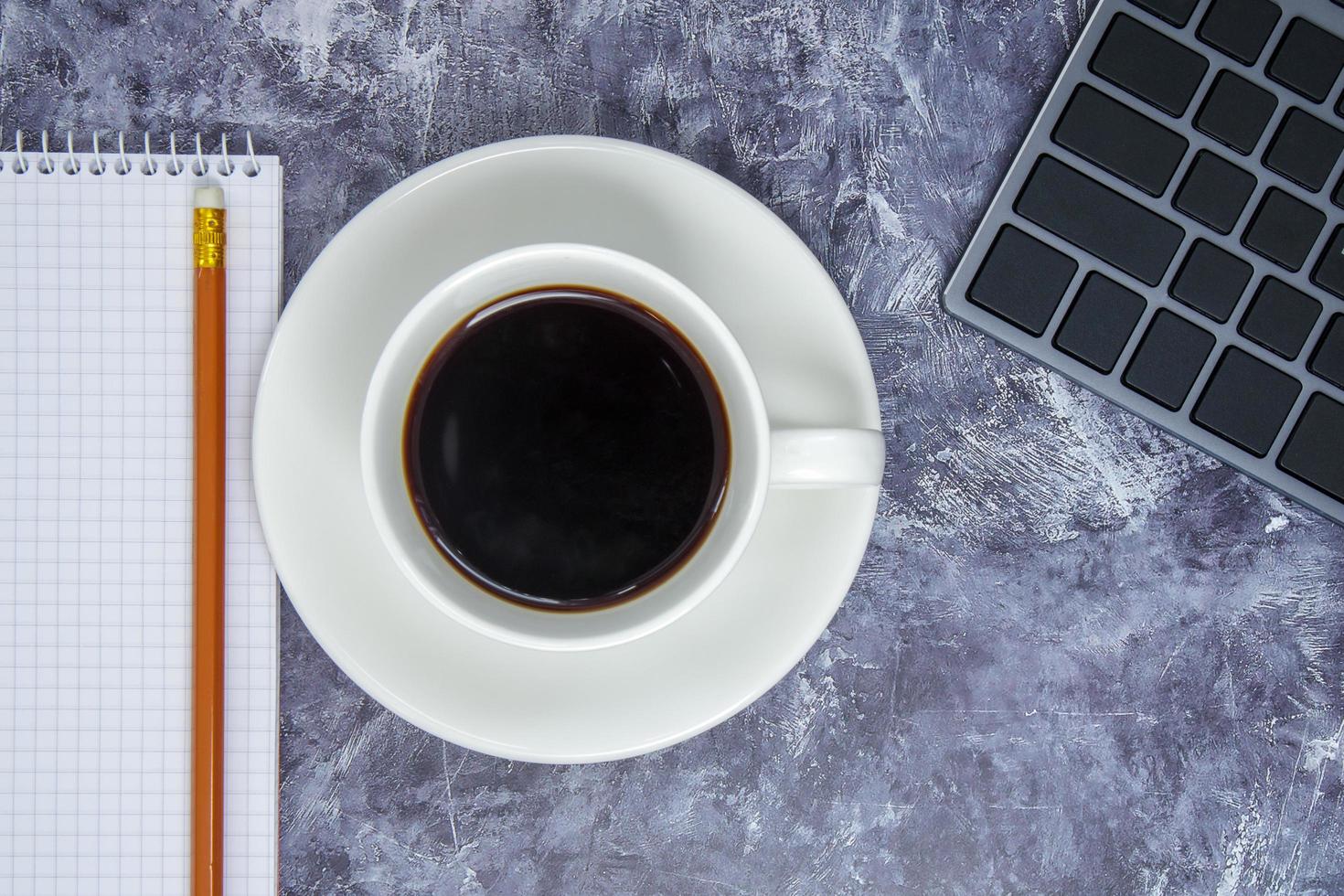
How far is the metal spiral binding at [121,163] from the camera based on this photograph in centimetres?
68

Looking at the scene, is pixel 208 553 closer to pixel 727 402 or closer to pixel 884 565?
pixel 727 402

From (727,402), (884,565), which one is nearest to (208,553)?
(727,402)

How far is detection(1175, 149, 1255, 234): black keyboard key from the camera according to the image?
0.71 m

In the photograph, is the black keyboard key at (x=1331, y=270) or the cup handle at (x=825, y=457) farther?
the black keyboard key at (x=1331, y=270)

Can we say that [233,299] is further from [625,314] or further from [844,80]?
[844,80]

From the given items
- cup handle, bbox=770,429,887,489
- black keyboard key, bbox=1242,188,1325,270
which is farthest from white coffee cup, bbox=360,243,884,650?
black keyboard key, bbox=1242,188,1325,270

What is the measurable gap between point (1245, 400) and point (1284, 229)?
13 cm

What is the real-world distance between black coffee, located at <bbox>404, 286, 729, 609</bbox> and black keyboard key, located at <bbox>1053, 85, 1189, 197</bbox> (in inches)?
14.5

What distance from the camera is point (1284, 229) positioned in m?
0.71

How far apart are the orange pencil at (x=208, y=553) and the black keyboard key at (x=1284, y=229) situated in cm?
76

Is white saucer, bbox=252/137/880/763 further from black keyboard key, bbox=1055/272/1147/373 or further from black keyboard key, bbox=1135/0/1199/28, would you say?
black keyboard key, bbox=1135/0/1199/28

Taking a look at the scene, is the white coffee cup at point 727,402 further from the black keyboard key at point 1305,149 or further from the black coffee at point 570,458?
the black keyboard key at point 1305,149

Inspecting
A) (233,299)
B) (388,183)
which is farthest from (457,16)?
(233,299)

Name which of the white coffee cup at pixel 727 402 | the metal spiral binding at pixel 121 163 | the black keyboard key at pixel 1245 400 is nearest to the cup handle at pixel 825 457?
the white coffee cup at pixel 727 402
